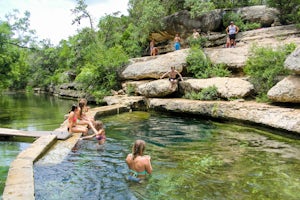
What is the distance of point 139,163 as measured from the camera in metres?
6.37

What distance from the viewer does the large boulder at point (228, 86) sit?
547 inches

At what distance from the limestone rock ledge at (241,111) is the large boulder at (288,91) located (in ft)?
1.44

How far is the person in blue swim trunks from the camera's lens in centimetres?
629

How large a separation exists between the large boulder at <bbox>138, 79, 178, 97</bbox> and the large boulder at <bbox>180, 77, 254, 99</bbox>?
115 centimetres

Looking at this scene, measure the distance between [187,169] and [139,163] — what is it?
147 centimetres

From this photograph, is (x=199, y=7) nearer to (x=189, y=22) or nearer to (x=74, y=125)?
(x=189, y=22)

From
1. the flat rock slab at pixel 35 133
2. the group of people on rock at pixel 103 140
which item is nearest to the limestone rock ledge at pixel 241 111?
the group of people on rock at pixel 103 140

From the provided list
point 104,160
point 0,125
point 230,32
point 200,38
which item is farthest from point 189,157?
point 200,38

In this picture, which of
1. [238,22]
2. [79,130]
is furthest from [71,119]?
[238,22]

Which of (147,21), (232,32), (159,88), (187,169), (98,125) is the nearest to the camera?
(187,169)

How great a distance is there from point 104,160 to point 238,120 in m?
6.43

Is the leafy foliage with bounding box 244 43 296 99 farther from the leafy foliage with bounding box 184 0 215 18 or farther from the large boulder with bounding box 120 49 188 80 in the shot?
the leafy foliage with bounding box 184 0 215 18

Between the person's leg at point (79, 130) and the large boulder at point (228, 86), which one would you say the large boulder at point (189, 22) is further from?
the person's leg at point (79, 130)

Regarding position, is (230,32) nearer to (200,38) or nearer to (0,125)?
(200,38)
